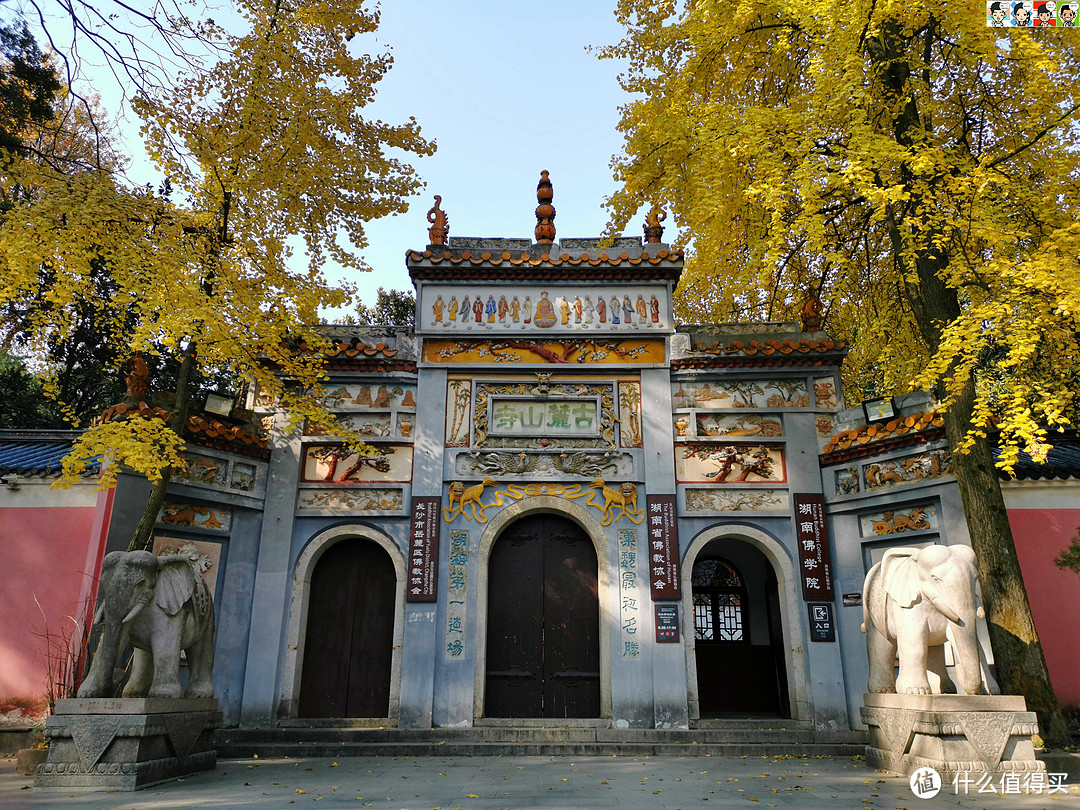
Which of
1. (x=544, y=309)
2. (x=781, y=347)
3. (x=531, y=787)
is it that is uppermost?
(x=544, y=309)

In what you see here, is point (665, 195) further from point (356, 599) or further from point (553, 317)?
point (356, 599)

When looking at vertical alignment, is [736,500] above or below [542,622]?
above

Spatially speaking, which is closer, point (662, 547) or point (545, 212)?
point (662, 547)

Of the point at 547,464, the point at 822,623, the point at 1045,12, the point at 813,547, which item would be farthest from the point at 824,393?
the point at 1045,12

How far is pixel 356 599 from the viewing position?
31.1ft

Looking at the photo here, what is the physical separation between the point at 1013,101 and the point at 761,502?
575cm

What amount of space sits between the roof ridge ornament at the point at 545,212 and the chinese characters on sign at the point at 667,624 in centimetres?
582

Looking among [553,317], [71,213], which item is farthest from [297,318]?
[553,317]

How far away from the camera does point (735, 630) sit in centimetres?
1171

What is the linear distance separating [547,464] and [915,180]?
18.4ft

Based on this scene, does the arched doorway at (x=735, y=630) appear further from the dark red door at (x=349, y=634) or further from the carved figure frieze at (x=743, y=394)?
the dark red door at (x=349, y=634)

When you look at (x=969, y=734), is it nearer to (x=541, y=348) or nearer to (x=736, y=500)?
(x=736, y=500)

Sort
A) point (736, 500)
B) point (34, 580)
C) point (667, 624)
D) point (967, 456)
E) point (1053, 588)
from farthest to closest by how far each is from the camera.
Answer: point (736, 500)
point (667, 624)
point (1053, 588)
point (34, 580)
point (967, 456)

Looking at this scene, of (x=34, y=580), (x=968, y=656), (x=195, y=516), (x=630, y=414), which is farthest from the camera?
(x=630, y=414)
